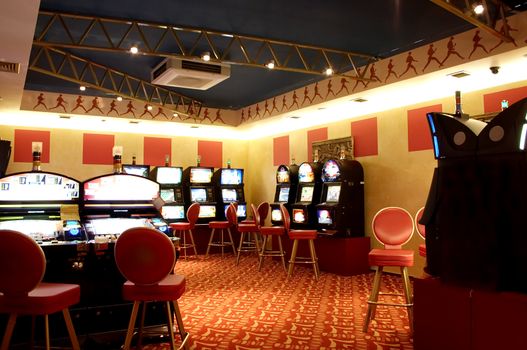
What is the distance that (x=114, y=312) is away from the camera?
11.7 feet

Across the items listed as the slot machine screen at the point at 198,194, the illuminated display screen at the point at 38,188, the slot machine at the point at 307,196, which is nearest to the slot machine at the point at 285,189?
the slot machine at the point at 307,196

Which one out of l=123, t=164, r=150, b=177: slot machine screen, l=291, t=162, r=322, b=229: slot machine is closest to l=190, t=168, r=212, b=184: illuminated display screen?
l=123, t=164, r=150, b=177: slot machine screen

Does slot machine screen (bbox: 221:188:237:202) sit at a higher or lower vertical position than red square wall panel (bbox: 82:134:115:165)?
lower

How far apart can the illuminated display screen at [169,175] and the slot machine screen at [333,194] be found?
338 centimetres

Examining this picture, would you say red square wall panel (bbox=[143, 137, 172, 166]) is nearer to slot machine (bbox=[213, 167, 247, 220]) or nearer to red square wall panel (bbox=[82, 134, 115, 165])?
red square wall panel (bbox=[82, 134, 115, 165])

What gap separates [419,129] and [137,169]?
5.33 m

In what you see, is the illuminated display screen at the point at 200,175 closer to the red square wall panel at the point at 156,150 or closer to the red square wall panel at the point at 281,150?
the red square wall panel at the point at 156,150

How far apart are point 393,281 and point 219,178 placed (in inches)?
177

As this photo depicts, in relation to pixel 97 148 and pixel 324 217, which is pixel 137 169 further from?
pixel 324 217

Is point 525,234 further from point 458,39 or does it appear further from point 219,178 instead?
point 219,178

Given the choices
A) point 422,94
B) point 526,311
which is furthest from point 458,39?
point 526,311

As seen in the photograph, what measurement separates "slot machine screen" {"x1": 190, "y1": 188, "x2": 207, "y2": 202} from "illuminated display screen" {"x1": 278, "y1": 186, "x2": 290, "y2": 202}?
1.76 m

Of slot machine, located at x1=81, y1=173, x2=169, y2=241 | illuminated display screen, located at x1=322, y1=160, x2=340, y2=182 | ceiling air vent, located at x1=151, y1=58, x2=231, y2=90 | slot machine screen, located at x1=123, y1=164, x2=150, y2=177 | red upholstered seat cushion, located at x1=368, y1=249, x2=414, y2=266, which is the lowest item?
red upholstered seat cushion, located at x1=368, y1=249, x2=414, y2=266

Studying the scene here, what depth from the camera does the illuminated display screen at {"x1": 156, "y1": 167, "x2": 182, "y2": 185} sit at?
29.6 ft
